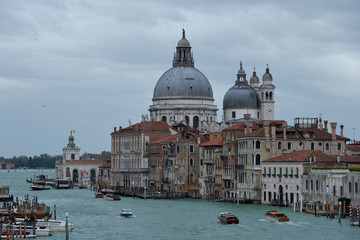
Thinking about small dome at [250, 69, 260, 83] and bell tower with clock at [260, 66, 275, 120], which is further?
small dome at [250, 69, 260, 83]

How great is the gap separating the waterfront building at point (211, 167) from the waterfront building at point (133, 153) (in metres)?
14.9

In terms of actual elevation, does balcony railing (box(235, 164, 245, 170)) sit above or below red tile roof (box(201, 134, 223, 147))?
below

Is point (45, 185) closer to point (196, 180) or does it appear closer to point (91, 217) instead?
point (196, 180)

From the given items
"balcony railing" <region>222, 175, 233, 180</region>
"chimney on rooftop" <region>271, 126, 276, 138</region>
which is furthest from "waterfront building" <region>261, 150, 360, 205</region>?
"balcony railing" <region>222, 175, 233, 180</region>

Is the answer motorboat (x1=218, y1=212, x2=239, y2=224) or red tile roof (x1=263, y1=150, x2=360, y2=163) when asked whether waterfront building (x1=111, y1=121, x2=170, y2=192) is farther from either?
motorboat (x1=218, y1=212, x2=239, y2=224)

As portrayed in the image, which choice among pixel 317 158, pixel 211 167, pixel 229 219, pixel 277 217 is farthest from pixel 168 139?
pixel 229 219

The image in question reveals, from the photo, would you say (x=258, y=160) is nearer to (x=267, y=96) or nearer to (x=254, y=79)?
(x=267, y=96)

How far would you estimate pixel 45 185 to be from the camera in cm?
12781

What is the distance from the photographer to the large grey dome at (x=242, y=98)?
127m

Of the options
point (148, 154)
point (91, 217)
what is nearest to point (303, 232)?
point (91, 217)

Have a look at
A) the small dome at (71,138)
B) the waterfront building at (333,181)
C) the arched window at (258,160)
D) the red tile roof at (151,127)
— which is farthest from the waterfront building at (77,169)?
the waterfront building at (333,181)

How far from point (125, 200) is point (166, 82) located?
42.9 m

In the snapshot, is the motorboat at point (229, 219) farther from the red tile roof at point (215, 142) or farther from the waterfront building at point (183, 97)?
the waterfront building at point (183, 97)

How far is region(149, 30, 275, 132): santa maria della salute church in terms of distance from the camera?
127m
